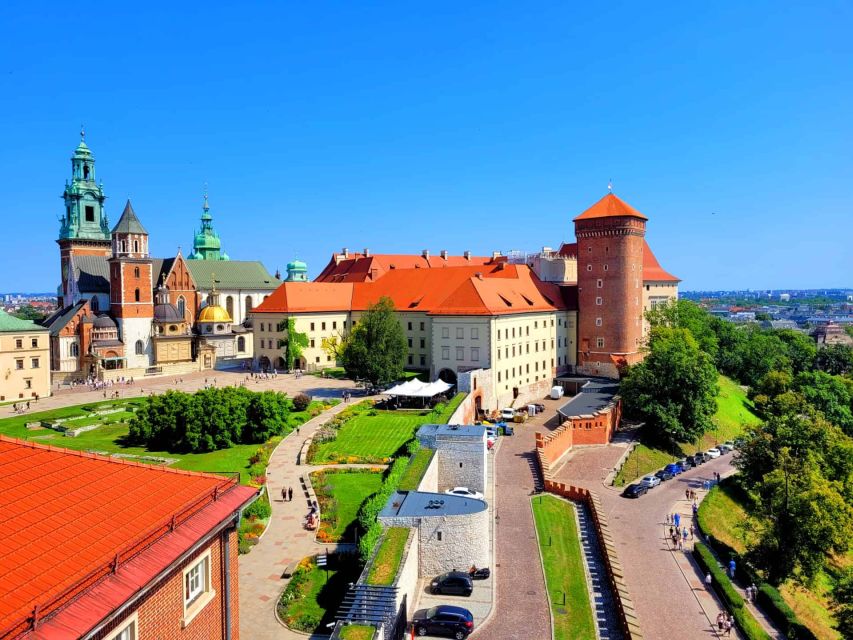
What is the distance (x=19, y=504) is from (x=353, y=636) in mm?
9666

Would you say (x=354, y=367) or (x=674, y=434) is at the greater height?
(x=354, y=367)

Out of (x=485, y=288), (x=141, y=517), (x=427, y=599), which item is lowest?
(x=427, y=599)

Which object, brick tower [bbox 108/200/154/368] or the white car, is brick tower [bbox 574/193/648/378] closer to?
the white car

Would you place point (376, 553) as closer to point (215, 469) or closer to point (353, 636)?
point (353, 636)

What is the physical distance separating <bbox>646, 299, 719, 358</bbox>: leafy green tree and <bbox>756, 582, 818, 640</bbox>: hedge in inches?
1642

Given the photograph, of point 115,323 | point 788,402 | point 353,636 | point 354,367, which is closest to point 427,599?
point 353,636

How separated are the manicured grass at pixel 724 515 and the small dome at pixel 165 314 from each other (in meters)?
62.8

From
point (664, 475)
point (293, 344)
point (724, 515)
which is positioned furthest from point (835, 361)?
point (293, 344)

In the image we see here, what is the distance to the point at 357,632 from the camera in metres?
16.8

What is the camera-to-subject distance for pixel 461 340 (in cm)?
5597

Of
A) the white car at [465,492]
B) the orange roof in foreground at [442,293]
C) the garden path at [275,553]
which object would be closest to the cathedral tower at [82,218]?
the orange roof in foreground at [442,293]

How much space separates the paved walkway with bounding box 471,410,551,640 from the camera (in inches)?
862

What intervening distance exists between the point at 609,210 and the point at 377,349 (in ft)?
89.8

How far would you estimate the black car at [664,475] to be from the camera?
42438 millimetres
